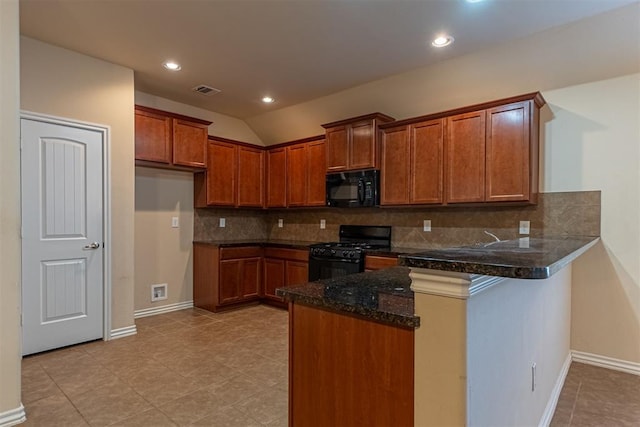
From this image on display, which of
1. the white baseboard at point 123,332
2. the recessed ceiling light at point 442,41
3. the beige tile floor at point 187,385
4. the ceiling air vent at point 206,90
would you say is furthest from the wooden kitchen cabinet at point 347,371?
the ceiling air vent at point 206,90

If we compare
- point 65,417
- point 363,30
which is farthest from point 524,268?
point 65,417

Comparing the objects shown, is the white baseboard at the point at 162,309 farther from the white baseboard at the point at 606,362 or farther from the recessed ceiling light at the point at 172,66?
the white baseboard at the point at 606,362

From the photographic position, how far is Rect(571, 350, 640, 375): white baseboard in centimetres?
290

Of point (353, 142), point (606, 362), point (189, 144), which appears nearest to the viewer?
point (606, 362)

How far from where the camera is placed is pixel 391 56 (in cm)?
321

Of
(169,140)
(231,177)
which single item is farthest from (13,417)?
(231,177)

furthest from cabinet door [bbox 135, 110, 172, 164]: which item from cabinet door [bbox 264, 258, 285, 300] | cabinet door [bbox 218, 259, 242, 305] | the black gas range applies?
the black gas range

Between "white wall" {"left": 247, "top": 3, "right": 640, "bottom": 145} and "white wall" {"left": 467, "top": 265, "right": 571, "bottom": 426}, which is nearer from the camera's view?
"white wall" {"left": 467, "top": 265, "right": 571, "bottom": 426}

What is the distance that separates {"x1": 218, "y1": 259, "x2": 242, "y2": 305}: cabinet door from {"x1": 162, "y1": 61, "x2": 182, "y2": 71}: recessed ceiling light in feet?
7.38

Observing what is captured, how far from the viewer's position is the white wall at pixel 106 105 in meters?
3.04

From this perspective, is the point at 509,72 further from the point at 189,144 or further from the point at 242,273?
the point at 242,273

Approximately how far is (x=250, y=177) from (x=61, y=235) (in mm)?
2438

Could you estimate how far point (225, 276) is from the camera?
Result: 14.6 feet

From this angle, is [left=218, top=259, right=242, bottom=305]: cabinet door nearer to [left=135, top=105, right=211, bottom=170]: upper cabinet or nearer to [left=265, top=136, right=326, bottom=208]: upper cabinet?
[left=265, top=136, right=326, bottom=208]: upper cabinet
